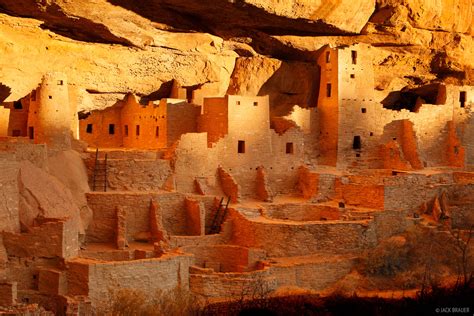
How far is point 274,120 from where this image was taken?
25.9 m

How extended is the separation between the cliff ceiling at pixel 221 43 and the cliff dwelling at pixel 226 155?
6cm

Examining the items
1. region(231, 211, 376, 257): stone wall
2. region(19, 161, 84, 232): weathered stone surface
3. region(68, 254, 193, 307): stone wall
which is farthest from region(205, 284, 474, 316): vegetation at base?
region(231, 211, 376, 257): stone wall

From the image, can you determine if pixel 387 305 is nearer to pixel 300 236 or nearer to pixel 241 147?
pixel 300 236

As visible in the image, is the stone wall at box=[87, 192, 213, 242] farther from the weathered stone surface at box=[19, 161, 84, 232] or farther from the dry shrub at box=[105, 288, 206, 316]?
the dry shrub at box=[105, 288, 206, 316]

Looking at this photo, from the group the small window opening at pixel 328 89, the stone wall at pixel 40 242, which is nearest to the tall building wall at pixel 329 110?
the small window opening at pixel 328 89

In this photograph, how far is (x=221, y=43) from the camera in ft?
80.9

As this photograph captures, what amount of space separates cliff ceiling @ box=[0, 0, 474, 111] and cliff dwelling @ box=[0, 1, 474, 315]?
2.5 inches

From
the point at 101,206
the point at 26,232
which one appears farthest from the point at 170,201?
the point at 26,232

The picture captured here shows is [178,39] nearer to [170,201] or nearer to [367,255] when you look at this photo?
[170,201]

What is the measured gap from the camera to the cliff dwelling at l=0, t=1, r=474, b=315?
711 inches

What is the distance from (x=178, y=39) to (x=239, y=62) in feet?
9.95

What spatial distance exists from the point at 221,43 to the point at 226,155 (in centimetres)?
358

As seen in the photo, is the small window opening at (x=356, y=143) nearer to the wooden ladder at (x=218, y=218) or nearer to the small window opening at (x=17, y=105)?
the wooden ladder at (x=218, y=218)

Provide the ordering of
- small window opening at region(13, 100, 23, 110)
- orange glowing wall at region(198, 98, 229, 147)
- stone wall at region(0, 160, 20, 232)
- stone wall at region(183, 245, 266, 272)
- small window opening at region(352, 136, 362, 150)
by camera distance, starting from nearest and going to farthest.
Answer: stone wall at region(0, 160, 20, 232) < stone wall at region(183, 245, 266, 272) < small window opening at region(13, 100, 23, 110) < orange glowing wall at region(198, 98, 229, 147) < small window opening at region(352, 136, 362, 150)
